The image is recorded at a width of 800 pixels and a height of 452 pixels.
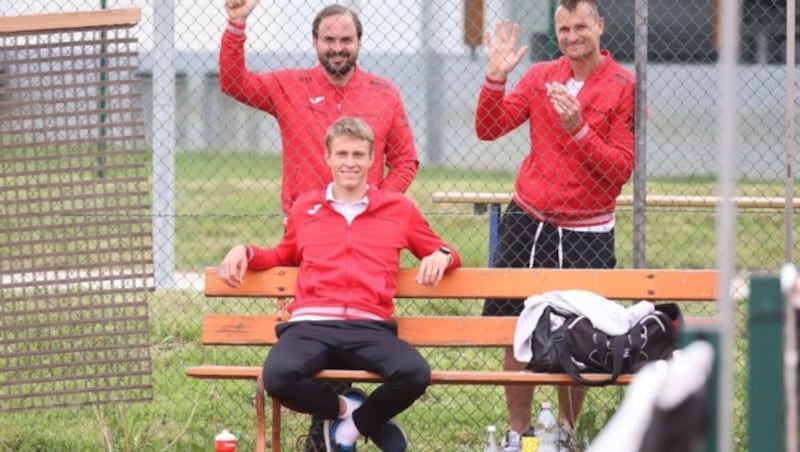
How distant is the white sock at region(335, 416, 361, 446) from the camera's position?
241 inches

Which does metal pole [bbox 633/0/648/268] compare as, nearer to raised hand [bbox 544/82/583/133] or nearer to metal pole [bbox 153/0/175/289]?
raised hand [bbox 544/82/583/133]

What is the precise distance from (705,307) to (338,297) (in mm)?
3737

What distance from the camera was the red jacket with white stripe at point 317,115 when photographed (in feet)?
21.6

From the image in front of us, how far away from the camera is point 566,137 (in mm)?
6668

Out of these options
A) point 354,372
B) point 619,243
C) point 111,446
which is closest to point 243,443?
point 111,446

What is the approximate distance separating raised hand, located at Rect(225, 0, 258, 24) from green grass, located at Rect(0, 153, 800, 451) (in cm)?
95

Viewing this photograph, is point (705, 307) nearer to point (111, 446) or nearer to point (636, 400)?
point (111, 446)

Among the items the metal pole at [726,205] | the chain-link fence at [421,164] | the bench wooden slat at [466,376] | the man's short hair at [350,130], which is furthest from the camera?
the chain-link fence at [421,164]

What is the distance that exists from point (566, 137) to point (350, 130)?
100 centimetres

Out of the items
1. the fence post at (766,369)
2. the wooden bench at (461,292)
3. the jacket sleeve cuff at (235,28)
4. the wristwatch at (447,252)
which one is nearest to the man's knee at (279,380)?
the wooden bench at (461,292)

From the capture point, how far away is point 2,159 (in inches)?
259

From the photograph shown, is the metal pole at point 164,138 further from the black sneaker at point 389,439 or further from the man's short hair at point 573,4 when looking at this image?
the black sneaker at point 389,439

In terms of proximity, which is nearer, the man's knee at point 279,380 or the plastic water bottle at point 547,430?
the man's knee at point 279,380

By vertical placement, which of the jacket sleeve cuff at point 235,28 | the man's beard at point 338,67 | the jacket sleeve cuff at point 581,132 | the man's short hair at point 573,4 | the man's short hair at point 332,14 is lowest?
the jacket sleeve cuff at point 581,132
